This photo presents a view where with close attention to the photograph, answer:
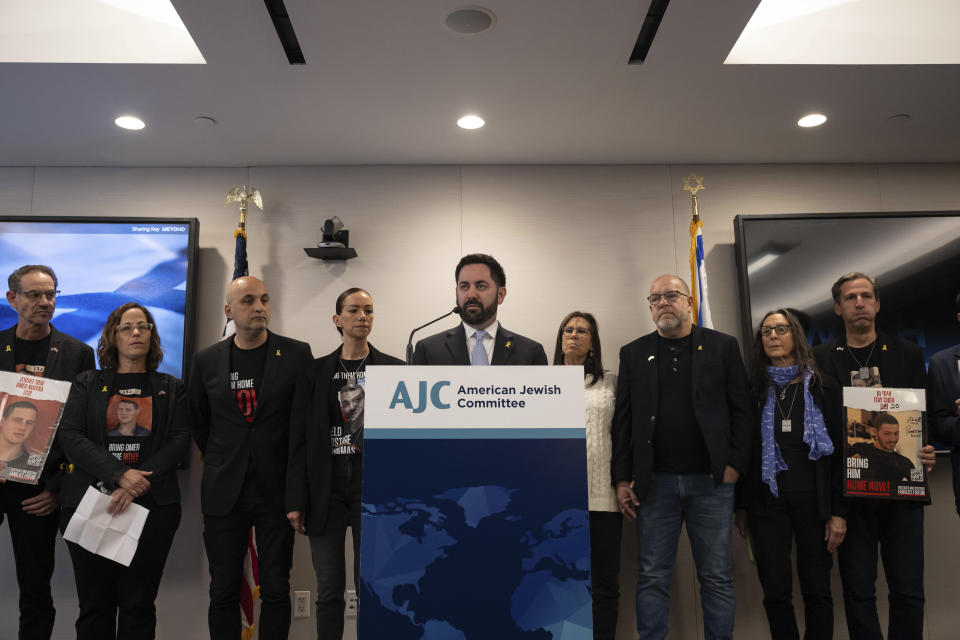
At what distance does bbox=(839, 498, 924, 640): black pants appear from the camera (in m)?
2.95

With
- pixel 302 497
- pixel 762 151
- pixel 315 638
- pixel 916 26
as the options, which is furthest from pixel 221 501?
pixel 916 26

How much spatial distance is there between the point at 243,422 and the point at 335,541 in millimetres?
671

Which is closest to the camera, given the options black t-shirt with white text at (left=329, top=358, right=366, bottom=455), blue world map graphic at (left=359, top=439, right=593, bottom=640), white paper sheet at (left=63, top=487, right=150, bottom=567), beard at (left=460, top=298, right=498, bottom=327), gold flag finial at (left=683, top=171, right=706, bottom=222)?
blue world map graphic at (left=359, top=439, right=593, bottom=640)

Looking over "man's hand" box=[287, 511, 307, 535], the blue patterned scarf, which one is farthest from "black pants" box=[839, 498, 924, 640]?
"man's hand" box=[287, 511, 307, 535]

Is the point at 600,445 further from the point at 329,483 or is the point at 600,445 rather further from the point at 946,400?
the point at 946,400

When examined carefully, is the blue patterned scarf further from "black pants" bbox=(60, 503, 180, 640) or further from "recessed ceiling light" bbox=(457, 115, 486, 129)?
"black pants" bbox=(60, 503, 180, 640)

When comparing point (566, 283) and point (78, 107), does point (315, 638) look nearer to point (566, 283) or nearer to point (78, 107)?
point (566, 283)

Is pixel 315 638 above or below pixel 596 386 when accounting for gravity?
below

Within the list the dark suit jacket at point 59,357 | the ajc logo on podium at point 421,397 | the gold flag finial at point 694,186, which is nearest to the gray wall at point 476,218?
the gold flag finial at point 694,186

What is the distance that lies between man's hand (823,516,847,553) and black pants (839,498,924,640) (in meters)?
0.14

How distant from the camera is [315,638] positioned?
3.68m

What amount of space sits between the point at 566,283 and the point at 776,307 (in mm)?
1266

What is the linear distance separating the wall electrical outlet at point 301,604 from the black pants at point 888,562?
2795 millimetres

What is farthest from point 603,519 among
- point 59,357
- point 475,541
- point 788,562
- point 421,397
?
point 59,357
